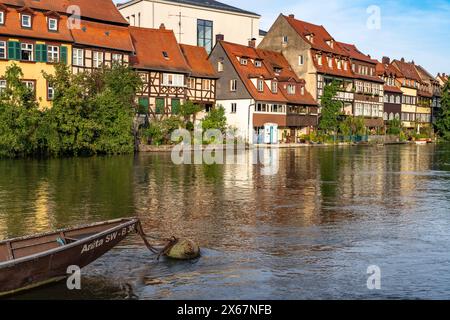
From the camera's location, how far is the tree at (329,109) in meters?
85.1

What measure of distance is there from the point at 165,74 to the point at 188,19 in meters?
22.7

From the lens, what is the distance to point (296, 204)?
24000 millimetres

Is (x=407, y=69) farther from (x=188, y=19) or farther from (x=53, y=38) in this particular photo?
(x=53, y=38)

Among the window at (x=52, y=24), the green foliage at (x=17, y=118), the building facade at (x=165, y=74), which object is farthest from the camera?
the building facade at (x=165, y=74)

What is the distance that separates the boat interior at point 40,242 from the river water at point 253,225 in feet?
3.03

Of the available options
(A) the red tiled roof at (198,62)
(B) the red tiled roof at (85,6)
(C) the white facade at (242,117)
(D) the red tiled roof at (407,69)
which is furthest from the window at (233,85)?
(D) the red tiled roof at (407,69)

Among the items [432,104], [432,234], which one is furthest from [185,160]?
[432,104]

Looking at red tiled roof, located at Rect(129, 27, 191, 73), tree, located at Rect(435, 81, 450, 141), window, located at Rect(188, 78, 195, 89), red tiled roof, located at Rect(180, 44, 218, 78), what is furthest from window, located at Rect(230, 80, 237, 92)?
tree, located at Rect(435, 81, 450, 141)

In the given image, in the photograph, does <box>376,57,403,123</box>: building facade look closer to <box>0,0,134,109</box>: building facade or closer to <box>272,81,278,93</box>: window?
<box>272,81,278,93</box>: window

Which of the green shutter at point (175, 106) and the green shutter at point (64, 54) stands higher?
the green shutter at point (64, 54)

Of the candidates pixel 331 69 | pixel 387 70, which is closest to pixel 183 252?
pixel 331 69

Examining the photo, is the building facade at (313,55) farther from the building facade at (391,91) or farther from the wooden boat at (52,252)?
the wooden boat at (52,252)

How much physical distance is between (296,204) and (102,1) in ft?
149

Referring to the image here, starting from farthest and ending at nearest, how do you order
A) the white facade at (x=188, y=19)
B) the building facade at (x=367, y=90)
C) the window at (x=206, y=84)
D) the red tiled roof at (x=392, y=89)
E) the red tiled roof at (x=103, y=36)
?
the red tiled roof at (x=392, y=89) → the building facade at (x=367, y=90) → the white facade at (x=188, y=19) → the window at (x=206, y=84) → the red tiled roof at (x=103, y=36)
